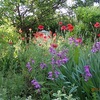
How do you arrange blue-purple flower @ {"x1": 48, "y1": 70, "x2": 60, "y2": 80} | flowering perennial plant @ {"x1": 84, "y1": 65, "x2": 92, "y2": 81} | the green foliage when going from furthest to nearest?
the green foliage, blue-purple flower @ {"x1": 48, "y1": 70, "x2": 60, "y2": 80}, flowering perennial plant @ {"x1": 84, "y1": 65, "x2": 92, "y2": 81}

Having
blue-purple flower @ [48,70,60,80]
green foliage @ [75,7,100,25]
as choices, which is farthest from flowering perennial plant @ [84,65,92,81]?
green foliage @ [75,7,100,25]

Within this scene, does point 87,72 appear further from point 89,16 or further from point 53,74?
point 89,16

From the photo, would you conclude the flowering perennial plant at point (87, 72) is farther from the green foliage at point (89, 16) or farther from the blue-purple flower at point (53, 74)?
the green foliage at point (89, 16)

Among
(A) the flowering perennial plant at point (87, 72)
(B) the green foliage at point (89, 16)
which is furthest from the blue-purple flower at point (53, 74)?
(B) the green foliage at point (89, 16)

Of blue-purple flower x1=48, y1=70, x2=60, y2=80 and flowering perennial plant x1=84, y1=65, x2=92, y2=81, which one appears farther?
blue-purple flower x1=48, y1=70, x2=60, y2=80

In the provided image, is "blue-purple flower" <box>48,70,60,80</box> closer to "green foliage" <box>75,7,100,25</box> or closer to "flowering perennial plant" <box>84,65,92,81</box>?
"flowering perennial plant" <box>84,65,92,81</box>

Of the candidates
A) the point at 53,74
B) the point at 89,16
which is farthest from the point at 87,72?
the point at 89,16

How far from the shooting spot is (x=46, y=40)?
6449 millimetres

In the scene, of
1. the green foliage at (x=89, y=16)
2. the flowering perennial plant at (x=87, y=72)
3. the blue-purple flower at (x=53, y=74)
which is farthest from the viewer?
the green foliage at (x=89, y=16)

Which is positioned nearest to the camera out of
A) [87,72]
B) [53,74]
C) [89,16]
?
[87,72]

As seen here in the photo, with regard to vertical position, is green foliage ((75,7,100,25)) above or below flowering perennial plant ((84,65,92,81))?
above

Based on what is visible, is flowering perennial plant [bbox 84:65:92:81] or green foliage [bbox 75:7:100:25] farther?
green foliage [bbox 75:7:100:25]

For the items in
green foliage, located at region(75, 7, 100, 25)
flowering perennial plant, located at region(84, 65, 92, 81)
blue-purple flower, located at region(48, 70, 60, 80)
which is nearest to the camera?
flowering perennial plant, located at region(84, 65, 92, 81)

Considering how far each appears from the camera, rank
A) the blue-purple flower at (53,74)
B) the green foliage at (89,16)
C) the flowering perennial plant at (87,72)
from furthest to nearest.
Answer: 1. the green foliage at (89,16)
2. the blue-purple flower at (53,74)
3. the flowering perennial plant at (87,72)
